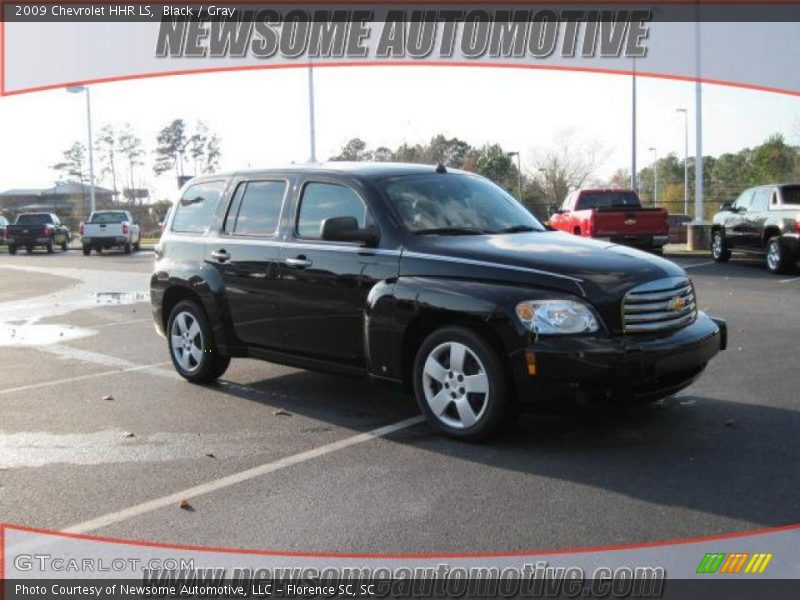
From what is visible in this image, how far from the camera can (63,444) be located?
5789 millimetres

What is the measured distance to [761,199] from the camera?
1752 centimetres

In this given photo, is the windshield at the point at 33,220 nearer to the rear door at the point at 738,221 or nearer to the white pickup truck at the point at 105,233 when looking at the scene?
the white pickup truck at the point at 105,233

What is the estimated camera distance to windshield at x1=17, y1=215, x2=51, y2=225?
35609 millimetres

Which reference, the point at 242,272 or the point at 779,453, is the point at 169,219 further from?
the point at 779,453

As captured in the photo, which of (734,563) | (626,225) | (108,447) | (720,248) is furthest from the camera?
(720,248)

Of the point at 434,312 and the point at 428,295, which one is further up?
the point at 428,295

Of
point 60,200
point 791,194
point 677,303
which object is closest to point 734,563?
point 677,303

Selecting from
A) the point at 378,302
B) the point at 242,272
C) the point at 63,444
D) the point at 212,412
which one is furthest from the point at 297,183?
the point at 63,444

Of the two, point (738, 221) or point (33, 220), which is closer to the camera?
point (738, 221)

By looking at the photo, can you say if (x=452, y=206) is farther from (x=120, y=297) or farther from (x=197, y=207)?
(x=120, y=297)

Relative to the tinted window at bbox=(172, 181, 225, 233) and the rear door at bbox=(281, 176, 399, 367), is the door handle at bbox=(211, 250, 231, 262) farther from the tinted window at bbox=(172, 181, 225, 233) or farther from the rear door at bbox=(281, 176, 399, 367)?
the rear door at bbox=(281, 176, 399, 367)

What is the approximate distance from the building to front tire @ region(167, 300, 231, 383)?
6249cm

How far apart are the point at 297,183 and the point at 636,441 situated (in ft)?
10.6

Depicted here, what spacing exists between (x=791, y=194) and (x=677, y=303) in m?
12.9
